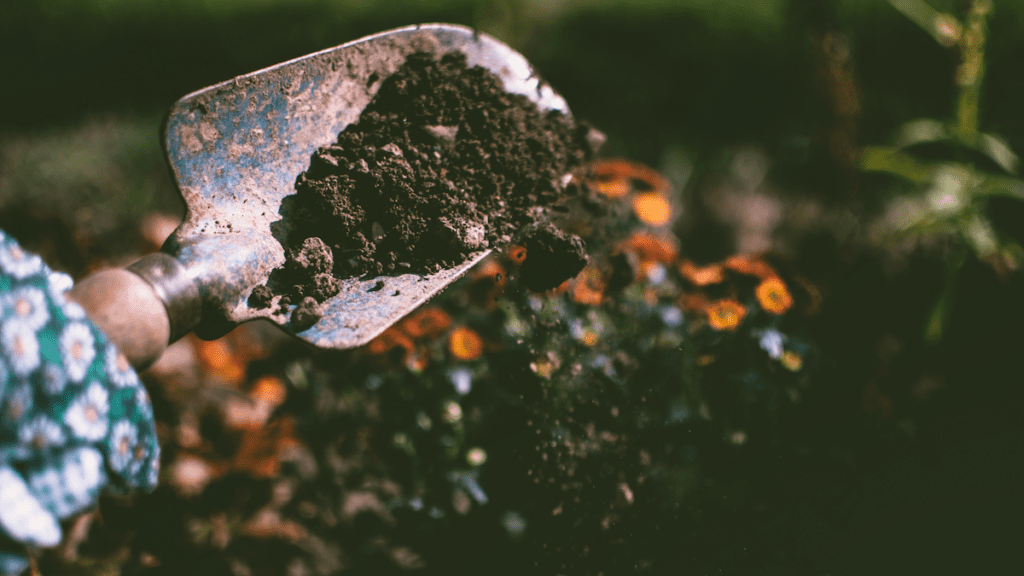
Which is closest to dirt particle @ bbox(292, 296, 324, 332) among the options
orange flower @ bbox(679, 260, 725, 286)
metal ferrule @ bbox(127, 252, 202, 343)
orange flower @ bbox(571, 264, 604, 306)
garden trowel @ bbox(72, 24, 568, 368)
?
garden trowel @ bbox(72, 24, 568, 368)

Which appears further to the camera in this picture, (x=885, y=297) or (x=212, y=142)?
(x=885, y=297)

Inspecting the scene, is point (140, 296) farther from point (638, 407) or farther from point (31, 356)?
point (638, 407)

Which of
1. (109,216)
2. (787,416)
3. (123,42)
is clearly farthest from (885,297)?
(123,42)

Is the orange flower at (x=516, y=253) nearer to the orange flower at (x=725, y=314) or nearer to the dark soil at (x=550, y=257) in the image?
the dark soil at (x=550, y=257)

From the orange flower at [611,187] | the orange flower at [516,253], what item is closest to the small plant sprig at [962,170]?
the orange flower at [611,187]

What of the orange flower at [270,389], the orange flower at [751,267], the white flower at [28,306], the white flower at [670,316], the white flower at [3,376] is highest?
the white flower at [28,306]

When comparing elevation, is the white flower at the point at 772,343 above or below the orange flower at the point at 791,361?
above

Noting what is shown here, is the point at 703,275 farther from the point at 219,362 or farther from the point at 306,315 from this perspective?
A: the point at 219,362
